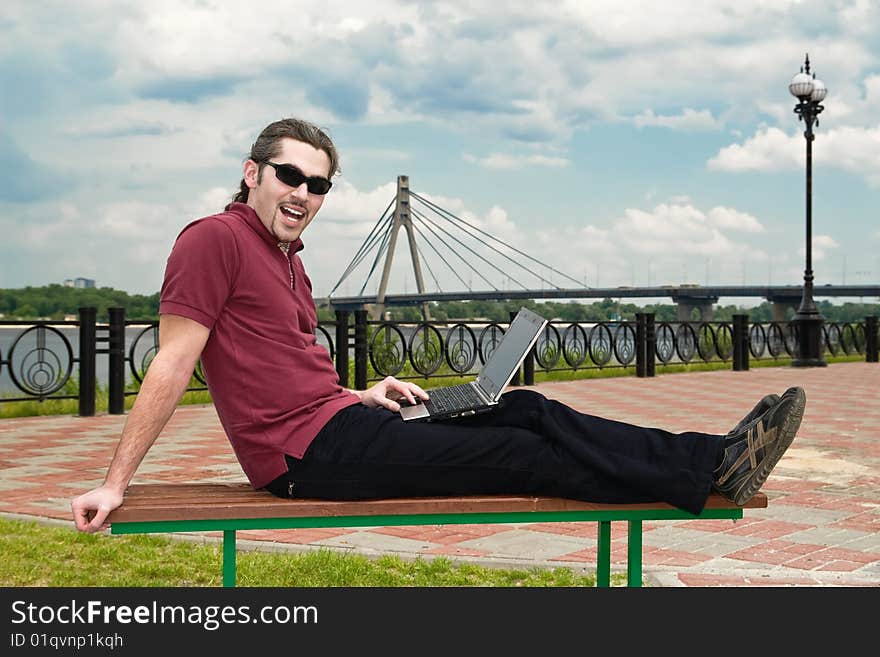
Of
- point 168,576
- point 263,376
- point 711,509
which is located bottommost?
point 168,576

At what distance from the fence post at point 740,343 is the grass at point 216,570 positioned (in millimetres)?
A: 16631

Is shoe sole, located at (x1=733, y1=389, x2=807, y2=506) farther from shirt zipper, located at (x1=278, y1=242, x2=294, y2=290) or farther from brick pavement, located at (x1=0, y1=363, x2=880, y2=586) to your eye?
shirt zipper, located at (x1=278, y1=242, x2=294, y2=290)

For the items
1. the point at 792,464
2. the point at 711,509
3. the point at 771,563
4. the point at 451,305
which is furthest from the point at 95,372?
the point at 451,305

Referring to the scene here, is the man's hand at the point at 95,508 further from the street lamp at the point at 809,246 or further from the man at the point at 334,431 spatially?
the street lamp at the point at 809,246

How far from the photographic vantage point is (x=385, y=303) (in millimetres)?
30844

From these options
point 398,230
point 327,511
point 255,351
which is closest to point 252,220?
point 255,351

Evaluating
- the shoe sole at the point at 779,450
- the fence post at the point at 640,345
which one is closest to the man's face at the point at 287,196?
the shoe sole at the point at 779,450

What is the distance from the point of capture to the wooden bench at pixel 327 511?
2.73m

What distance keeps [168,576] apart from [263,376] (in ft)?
5.00

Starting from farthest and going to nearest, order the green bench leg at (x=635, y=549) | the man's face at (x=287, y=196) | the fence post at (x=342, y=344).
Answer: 1. the fence post at (x=342, y=344)
2. the green bench leg at (x=635, y=549)
3. the man's face at (x=287, y=196)

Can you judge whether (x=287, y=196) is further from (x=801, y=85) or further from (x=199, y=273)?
(x=801, y=85)

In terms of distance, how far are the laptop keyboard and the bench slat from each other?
0.28 meters

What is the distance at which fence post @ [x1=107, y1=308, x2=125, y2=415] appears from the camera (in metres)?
10.7
